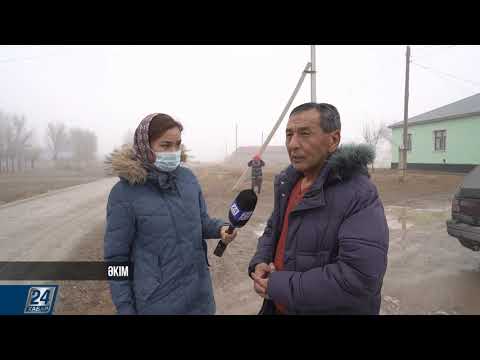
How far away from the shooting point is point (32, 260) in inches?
171

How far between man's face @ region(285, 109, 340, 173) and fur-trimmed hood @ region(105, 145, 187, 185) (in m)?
0.82

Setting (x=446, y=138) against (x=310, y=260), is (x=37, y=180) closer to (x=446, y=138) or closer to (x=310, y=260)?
(x=310, y=260)

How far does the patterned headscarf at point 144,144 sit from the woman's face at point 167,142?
39 millimetres

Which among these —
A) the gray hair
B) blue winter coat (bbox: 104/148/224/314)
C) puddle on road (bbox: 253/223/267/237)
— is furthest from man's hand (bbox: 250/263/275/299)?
puddle on road (bbox: 253/223/267/237)

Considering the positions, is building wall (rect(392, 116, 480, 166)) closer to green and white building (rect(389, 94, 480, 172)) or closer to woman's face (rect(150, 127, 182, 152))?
green and white building (rect(389, 94, 480, 172))

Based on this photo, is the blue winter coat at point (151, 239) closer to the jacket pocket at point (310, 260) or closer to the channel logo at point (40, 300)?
the jacket pocket at point (310, 260)

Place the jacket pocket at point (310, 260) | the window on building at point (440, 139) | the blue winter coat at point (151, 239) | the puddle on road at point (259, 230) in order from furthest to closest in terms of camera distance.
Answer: the window on building at point (440, 139)
the puddle on road at point (259, 230)
the blue winter coat at point (151, 239)
the jacket pocket at point (310, 260)

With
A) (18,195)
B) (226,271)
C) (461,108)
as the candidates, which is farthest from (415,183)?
(18,195)

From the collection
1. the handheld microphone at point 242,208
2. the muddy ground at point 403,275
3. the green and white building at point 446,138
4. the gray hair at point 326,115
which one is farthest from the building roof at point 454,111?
the handheld microphone at point 242,208

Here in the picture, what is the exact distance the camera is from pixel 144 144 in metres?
1.57

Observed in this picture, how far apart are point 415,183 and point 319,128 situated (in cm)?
1510

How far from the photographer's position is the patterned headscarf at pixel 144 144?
1.56 m

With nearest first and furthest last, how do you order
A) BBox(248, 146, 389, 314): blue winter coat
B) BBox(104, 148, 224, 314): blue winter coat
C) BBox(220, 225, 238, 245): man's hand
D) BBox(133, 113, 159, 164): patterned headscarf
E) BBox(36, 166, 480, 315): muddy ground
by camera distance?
BBox(248, 146, 389, 314): blue winter coat, BBox(104, 148, 224, 314): blue winter coat, BBox(133, 113, 159, 164): patterned headscarf, BBox(220, 225, 238, 245): man's hand, BBox(36, 166, 480, 315): muddy ground

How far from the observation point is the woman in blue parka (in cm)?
145
